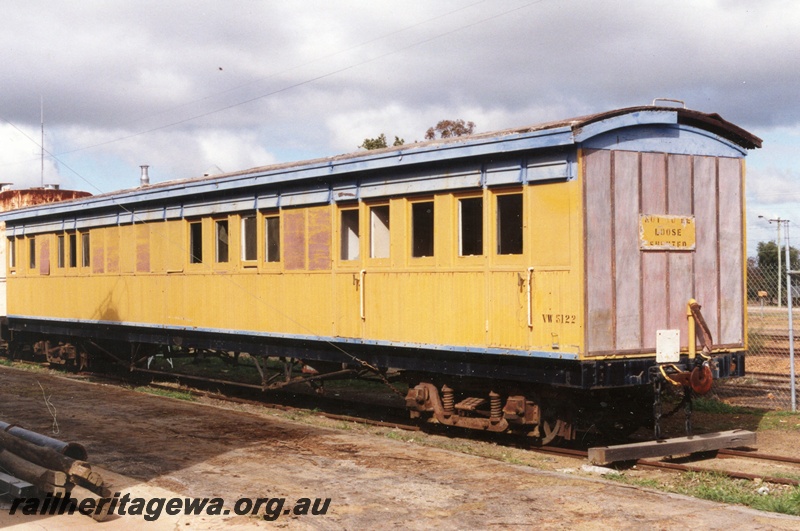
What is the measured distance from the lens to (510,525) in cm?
666

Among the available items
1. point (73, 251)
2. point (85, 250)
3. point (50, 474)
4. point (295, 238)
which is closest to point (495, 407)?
point (295, 238)

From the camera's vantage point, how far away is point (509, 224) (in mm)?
9859

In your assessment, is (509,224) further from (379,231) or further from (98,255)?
(98,255)

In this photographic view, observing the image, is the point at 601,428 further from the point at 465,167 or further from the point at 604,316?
the point at 465,167

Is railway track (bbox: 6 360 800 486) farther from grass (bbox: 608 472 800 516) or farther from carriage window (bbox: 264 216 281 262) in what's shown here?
carriage window (bbox: 264 216 281 262)

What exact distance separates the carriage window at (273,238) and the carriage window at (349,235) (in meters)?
1.43

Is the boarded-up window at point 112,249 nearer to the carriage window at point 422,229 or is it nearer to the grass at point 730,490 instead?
the carriage window at point 422,229

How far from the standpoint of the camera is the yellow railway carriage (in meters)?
9.30

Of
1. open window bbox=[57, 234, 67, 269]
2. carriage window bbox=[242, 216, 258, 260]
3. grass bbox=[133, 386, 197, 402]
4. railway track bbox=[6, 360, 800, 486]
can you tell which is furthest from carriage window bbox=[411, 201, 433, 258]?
open window bbox=[57, 234, 67, 269]

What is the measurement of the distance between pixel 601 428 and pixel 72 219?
483 inches

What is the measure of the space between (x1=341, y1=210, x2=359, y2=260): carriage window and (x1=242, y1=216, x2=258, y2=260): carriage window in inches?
78.1

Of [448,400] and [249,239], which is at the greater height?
[249,239]

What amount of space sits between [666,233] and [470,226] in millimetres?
2102

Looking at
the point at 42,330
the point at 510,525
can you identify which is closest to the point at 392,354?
the point at 510,525
